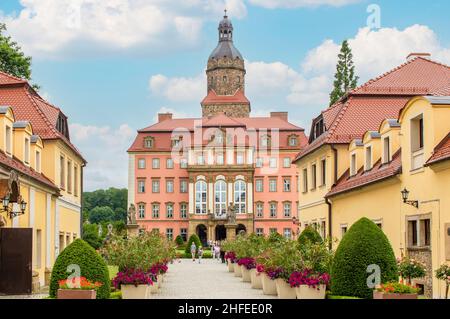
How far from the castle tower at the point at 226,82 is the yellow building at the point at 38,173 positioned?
6356 centimetres

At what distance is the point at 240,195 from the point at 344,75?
35.7 metres

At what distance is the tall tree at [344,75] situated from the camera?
49.3 meters

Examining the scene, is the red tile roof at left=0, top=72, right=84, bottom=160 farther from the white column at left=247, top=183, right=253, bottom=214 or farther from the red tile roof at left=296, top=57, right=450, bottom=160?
the white column at left=247, top=183, right=253, bottom=214

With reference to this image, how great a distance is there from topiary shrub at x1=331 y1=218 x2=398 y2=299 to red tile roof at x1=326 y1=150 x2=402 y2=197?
16.5ft

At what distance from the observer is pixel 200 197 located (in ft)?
276

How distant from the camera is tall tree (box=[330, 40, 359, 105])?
162 ft

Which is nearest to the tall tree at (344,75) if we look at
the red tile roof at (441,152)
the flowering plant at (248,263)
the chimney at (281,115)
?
the flowering plant at (248,263)

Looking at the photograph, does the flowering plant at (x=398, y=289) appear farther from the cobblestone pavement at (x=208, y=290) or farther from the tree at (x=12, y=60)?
the tree at (x=12, y=60)

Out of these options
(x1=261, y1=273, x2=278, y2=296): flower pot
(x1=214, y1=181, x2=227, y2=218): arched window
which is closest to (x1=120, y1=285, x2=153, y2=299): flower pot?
(x1=261, y1=273, x2=278, y2=296): flower pot

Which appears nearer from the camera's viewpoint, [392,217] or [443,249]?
[443,249]

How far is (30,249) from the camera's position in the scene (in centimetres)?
1947
